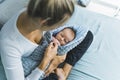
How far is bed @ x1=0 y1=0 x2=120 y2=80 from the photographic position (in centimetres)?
121

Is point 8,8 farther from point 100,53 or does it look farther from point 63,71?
point 100,53

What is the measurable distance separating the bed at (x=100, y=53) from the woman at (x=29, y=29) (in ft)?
0.50

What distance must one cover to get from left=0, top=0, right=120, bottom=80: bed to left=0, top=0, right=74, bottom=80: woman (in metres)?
0.15

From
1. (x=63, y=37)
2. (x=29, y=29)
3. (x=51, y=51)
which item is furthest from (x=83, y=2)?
(x=29, y=29)

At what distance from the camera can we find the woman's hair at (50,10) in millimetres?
805

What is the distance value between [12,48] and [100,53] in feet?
1.86

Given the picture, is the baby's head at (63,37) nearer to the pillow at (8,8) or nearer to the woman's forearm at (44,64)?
the woman's forearm at (44,64)

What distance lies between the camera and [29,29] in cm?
94

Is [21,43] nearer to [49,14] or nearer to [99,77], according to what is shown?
[49,14]

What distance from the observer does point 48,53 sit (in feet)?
3.46

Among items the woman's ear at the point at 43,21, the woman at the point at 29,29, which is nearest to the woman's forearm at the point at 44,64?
the woman at the point at 29,29

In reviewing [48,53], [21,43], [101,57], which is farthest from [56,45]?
[101,57]

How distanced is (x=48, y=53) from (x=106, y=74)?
0.35 metres

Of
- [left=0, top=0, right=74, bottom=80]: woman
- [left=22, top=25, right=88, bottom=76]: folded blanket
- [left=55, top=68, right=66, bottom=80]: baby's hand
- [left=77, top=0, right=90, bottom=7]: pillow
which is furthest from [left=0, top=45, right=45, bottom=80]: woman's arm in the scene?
[left=77, top=0, right=90, bottom=7]: pillow
